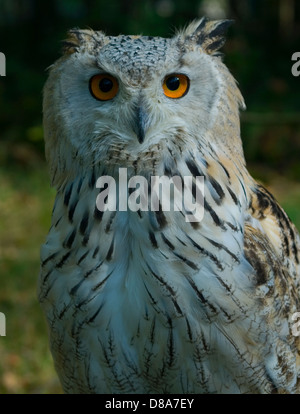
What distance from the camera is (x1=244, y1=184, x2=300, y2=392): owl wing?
7.06 feet

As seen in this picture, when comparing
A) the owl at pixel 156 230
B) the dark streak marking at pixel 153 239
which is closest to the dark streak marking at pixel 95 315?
the owl at pixel 156 230

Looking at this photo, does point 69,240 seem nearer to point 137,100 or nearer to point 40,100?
point 137,100

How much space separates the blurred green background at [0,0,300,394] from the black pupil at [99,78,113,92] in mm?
1871

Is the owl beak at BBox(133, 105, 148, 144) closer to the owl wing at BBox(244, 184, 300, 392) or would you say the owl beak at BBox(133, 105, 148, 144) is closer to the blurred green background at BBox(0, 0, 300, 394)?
the owl wing at BBox(244, 184, 300, 392)

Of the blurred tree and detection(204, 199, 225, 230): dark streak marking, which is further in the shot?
the blurred tree

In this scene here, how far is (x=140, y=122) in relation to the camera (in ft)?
6.23

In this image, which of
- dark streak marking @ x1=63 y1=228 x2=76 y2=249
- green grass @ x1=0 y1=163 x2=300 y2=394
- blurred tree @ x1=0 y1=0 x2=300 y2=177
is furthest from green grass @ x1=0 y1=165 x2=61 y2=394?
dark streak marking @ x1=63 y1=228 x2=76 y2=249

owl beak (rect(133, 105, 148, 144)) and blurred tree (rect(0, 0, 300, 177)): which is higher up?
blurred tree (rect(0, 0, 300, 177))

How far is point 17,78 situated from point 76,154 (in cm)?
495

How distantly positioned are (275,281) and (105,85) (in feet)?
2.58

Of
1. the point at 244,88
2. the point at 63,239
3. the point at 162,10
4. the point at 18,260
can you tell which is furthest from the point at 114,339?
the point at 162,10

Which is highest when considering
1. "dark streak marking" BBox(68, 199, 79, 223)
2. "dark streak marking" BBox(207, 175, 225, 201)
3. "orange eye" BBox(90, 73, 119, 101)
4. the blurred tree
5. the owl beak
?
the blurred tree

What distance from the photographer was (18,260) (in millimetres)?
4637
